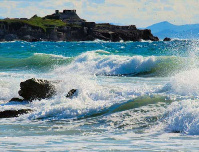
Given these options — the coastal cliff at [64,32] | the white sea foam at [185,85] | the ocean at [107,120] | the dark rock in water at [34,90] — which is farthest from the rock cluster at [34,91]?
the coastal cliff at [64,32]

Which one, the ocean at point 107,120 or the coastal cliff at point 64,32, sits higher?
the coastal cliff at point 64,32

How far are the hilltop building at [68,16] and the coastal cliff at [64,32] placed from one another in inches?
448

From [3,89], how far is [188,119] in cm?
896

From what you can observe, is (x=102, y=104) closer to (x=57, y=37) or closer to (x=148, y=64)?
(x=148, y=64)

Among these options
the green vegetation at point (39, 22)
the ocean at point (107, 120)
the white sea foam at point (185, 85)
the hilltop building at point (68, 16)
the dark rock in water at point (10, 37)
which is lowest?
the ocean at point (107, 120)

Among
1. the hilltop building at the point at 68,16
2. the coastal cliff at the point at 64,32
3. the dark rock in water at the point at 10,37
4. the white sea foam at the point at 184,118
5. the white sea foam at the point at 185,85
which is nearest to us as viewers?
the white sea foam at the point at 184,118

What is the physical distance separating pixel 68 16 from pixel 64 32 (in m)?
24.7

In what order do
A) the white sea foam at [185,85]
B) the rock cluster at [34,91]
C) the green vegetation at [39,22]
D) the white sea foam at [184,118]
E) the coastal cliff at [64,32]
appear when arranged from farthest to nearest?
the green vegetation at [39,22] → the coastal cliff at [64,32] → the rock cluster at [34,91] → the white sea foam at [185,85] → the white sea foam at [184,118]

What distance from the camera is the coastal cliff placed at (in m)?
135

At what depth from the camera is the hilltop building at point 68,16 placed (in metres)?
157

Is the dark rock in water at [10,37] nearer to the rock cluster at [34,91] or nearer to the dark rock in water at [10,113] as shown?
the rock cluster at [34,91]

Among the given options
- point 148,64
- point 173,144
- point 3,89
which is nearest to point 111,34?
point 148,64

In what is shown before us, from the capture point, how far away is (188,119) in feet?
31.3

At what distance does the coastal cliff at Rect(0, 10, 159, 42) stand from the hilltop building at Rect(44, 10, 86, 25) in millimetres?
11388
